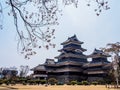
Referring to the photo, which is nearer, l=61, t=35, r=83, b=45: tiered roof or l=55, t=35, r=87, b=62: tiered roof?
l=55, t=35, r=87, b=62: tiered roof

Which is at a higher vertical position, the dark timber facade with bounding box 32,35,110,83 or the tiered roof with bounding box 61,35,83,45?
the tiered roof with bounding box 61,35,83,45

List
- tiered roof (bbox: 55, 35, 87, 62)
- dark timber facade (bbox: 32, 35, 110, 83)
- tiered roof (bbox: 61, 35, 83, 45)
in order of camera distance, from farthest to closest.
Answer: tiered roof (bbox: 61, 35, 83, 45) → tiered roof (bbox: 55, 35, 87, 62) → dark timber facade (bbox: 32, 35, 110, 83)

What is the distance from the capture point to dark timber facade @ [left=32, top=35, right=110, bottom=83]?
60.0 m

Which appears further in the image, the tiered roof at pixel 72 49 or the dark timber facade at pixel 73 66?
the tiered roof at pixel 72 49

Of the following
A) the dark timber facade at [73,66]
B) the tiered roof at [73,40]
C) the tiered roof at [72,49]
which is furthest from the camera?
the tiered roof at [73,40]

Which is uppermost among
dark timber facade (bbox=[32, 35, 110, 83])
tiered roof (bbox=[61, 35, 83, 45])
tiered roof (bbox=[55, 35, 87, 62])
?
tiered roof (bbox=[61, 35, 83, 45])

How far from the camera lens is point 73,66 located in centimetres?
6328

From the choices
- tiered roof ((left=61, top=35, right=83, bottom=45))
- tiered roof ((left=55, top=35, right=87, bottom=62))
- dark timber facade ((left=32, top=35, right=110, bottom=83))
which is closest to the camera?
dark timber facade ((left=32, top=35, right=110, bottom=83))

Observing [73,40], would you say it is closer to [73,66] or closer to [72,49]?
[72,49]

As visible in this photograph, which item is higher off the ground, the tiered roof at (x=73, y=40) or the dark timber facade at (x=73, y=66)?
the tiered roof at (x=73, y=40)

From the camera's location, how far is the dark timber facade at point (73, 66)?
60.0m

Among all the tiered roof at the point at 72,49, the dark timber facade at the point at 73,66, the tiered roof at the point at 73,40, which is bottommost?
the dark timber facade at the point at 73,66

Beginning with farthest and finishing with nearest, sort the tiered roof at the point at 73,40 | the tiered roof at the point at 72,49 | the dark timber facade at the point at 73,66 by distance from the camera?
the tiered roof at the point at 73,40
the tiered roof at the point at 72,49
the dark timber facade at the point at 73,66

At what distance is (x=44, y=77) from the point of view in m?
65.4
